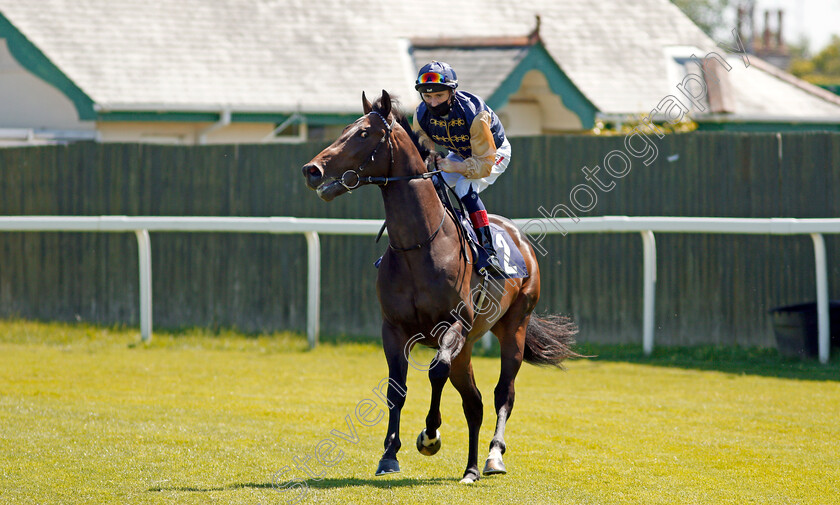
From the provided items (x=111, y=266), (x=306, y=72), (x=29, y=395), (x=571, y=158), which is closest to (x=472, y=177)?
(x=29, y=395)

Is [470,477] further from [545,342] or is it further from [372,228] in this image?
[372,228]

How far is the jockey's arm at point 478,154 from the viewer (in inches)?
231

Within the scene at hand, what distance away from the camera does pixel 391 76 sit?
16312 mm

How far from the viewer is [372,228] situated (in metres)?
9.97

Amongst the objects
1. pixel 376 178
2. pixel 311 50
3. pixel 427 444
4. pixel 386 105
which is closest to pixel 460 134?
pixel 386 105

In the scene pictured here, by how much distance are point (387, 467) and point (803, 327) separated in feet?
17.8

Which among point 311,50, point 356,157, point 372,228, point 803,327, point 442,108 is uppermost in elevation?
point 311,50

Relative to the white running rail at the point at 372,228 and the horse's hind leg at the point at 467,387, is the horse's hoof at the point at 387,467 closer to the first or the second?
the horse's hind leg at the point at 467,387

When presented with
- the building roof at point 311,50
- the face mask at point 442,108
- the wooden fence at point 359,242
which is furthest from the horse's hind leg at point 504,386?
the building roof at point 311,50

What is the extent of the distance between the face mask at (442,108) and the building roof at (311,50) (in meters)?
8.89

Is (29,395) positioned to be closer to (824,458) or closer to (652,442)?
(652,442)

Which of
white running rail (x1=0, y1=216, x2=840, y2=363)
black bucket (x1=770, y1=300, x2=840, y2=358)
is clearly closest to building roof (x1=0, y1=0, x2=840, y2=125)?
white running rail (x1=0, y1=216, x2=840, y2=363)

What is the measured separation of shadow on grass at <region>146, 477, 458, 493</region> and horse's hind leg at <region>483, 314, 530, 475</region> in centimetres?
26

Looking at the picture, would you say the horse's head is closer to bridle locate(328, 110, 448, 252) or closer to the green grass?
bridle locate(328, 110, 448, 252)
